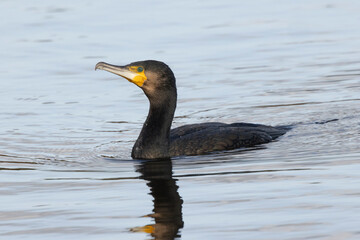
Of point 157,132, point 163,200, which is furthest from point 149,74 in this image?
point 163,200

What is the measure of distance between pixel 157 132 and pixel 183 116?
2.90 meters

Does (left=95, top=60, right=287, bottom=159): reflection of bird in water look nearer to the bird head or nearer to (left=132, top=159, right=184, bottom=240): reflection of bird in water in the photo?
the bird head

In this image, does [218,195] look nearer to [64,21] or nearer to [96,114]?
[96,114]

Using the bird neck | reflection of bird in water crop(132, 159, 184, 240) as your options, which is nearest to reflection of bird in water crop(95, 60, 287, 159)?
the bird neck

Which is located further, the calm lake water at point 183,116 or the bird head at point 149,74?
the bird head at point 149,74

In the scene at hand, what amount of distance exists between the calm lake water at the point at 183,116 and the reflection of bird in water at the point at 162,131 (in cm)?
27

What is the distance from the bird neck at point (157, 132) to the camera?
392 inches

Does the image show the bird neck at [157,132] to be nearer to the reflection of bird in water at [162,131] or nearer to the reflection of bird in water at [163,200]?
the reflection of bird in water at [162,131]

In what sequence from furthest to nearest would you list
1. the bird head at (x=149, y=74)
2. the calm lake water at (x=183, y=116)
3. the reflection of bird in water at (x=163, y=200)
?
1. the bird head at (x=149, y=74)
2. the calm lake water at (x=183, y=116)
3. the reflection of bird in water at (x=163, y=200)

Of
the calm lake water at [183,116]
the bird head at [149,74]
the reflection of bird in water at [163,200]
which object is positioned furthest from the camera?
the bird head at [149,74]

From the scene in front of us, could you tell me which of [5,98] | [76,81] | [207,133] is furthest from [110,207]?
[76,81]

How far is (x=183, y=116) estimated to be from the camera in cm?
1287

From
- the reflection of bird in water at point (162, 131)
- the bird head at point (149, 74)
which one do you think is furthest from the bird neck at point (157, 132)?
the bird head at point (149, 74)

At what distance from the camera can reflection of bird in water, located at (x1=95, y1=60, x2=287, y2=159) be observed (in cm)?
988
